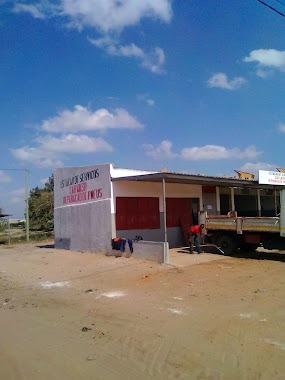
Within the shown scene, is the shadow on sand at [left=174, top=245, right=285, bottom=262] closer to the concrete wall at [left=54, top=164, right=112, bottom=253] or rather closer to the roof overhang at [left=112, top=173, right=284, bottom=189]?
the roof overhang at [left=112, top=173, right=284, bottom=189]

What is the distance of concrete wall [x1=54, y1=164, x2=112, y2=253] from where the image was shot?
1773 centimetres

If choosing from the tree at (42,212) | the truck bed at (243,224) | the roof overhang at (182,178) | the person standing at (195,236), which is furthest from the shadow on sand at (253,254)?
the tree at (42,212)

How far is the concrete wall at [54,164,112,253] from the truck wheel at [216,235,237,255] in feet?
15.9

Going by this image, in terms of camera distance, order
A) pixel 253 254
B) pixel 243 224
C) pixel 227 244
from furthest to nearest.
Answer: pixel 253 254 < pixel 227 244 < pixel 243 224

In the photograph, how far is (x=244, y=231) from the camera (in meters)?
15.6

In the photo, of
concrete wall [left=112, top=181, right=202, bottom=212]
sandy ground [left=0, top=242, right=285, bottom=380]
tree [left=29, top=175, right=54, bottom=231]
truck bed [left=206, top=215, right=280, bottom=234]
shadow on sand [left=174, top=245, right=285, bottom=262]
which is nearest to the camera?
sandy ground [left=0, top=242, right=285, bottom=380]

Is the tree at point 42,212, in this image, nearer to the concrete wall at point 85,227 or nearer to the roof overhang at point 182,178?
the concrete wall at point 85,227

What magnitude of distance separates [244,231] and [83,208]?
8.05m

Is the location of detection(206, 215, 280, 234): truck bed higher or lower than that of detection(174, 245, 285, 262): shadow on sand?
higher

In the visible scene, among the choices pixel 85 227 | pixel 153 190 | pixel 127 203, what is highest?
pixel 153 190


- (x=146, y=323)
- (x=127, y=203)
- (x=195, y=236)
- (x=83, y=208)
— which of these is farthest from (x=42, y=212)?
(x=146, y=323)

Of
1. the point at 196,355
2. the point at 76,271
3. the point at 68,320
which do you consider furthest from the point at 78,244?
the point at 196,355

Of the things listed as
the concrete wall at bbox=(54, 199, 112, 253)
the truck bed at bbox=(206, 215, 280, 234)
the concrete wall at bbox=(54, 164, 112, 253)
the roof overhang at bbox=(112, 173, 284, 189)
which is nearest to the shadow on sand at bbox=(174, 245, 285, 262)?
the truck bed at bbox=(206, 215, 280, 234)

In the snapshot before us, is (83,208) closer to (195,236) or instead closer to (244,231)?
(195,236)
